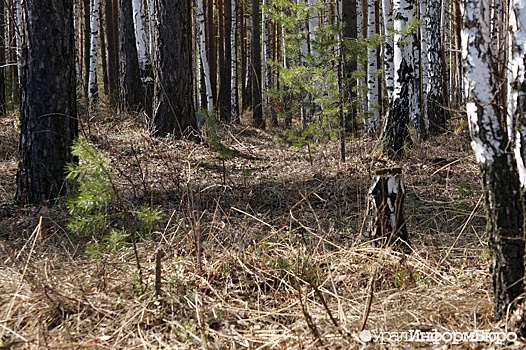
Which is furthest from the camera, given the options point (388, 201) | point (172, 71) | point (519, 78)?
point (172, 71)

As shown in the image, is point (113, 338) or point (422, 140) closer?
point (113, 338)

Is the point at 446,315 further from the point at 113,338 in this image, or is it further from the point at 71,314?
the point at 71,314

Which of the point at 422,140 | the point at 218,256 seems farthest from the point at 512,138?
the point at 422,140

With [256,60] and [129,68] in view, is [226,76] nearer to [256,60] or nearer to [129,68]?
[256,60]

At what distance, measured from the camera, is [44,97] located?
5.36 meters

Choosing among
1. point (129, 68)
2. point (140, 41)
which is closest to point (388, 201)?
point (140, 41)

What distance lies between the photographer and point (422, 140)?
9.69 m

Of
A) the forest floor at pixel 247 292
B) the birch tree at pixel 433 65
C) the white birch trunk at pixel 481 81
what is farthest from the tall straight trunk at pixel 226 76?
the white birch trunk at pixel 481 81

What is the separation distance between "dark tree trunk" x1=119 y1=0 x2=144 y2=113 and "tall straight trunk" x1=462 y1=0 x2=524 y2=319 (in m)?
9.36

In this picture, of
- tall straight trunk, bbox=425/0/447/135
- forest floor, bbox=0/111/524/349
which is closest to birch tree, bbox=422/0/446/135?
tall straight trunk, bbox=425/0/447/135

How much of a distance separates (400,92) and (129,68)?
5.97m

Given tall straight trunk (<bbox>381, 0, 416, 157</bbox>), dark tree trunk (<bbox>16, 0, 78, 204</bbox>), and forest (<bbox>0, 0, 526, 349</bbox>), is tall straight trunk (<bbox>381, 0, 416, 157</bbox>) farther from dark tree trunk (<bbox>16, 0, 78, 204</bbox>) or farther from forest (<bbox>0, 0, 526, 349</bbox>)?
dark tree trunk (<bbox>16, 0, 78, 204</bbox>)

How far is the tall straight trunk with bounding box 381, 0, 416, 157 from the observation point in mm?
7551

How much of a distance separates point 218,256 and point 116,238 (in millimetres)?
626
